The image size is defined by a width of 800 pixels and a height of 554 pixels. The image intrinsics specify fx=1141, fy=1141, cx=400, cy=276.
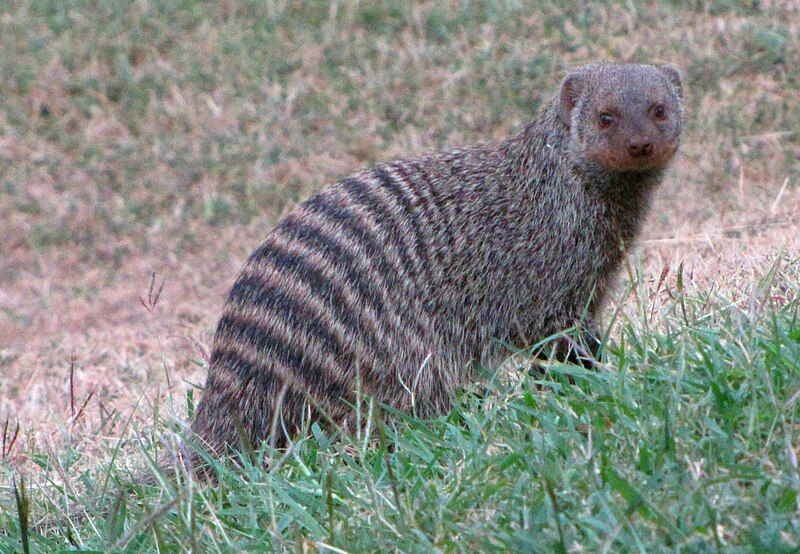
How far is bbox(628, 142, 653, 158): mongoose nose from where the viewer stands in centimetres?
287

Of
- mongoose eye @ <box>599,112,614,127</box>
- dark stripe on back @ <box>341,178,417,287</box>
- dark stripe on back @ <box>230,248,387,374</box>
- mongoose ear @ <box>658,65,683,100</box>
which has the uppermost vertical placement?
mongoose ear @ <box>658,65,683,100</box>

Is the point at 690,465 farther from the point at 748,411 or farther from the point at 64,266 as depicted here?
the point at 64,266

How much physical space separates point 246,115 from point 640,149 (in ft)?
11.7

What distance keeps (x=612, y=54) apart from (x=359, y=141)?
1.34 meters

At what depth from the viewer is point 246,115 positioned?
609 cm

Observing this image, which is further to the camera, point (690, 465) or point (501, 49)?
point (501, 49)

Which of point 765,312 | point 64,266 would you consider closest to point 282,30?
point 64,266

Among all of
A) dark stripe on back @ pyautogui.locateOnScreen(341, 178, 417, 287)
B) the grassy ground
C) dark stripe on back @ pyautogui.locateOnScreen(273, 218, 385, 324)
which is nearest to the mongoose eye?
the grassy ground

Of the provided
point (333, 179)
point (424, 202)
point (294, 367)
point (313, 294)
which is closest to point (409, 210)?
point (424, 202)

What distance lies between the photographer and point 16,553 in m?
2.20

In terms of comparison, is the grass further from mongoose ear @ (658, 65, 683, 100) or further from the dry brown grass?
the dry brown grass

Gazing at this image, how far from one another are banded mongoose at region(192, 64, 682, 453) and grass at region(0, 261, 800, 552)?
13.5 inches

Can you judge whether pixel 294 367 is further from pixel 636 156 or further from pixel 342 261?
pixel 636 156

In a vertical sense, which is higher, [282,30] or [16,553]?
[282,30]
